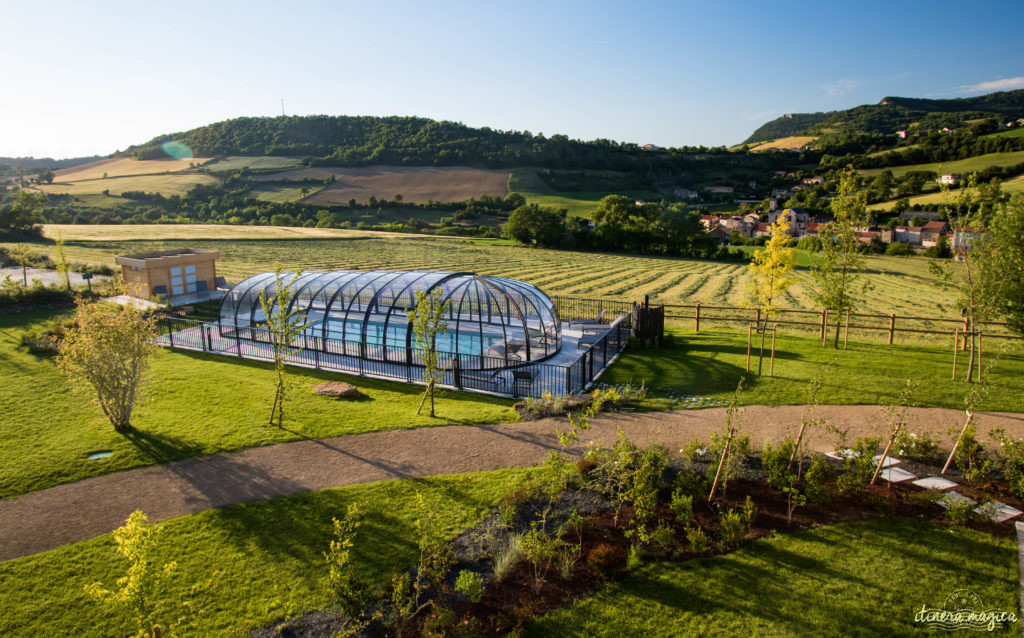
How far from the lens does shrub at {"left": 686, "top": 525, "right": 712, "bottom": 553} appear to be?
8.33 meters

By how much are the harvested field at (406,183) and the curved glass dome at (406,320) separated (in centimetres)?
7738

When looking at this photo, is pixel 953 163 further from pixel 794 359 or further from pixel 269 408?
pixel 269 408

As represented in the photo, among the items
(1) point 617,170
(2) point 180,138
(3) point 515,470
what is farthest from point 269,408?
(2) point 180,138

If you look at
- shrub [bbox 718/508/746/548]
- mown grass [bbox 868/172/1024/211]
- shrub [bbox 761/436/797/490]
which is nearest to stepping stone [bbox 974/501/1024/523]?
shrub [bbox 761/436/797/490]

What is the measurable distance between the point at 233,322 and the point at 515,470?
16633 millimetres

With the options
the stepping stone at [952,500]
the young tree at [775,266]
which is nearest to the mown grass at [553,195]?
the young tree at [775,266]

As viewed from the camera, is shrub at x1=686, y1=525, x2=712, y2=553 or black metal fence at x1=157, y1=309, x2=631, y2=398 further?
black metal fence at x1=157, y1=309, x2=631, y2=398

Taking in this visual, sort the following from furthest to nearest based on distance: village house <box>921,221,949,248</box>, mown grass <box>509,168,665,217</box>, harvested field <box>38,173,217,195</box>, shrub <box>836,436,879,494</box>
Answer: mown grass <box>509,168,665,217</box> → harvested field <box>38,173,217,195</box> → village house <box>921,221,949,248</box> → shrub <box>836,436,879,494</box>

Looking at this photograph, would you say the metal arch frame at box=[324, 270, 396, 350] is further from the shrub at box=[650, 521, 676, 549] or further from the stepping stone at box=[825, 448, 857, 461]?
the stepping stone at box=[825, 448, 857, 461]

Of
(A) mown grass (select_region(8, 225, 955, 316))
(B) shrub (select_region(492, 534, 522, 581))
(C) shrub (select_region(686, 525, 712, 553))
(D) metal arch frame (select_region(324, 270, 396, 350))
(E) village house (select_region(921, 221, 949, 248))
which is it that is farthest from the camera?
(E) village house (select_region(921, 221, 949, 248))

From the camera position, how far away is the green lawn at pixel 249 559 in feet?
23.7

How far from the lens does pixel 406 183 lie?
337ft

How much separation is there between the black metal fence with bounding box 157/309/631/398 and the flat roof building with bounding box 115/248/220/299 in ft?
32.8

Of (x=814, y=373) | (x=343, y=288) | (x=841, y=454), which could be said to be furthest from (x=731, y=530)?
(x=343, y=288)
